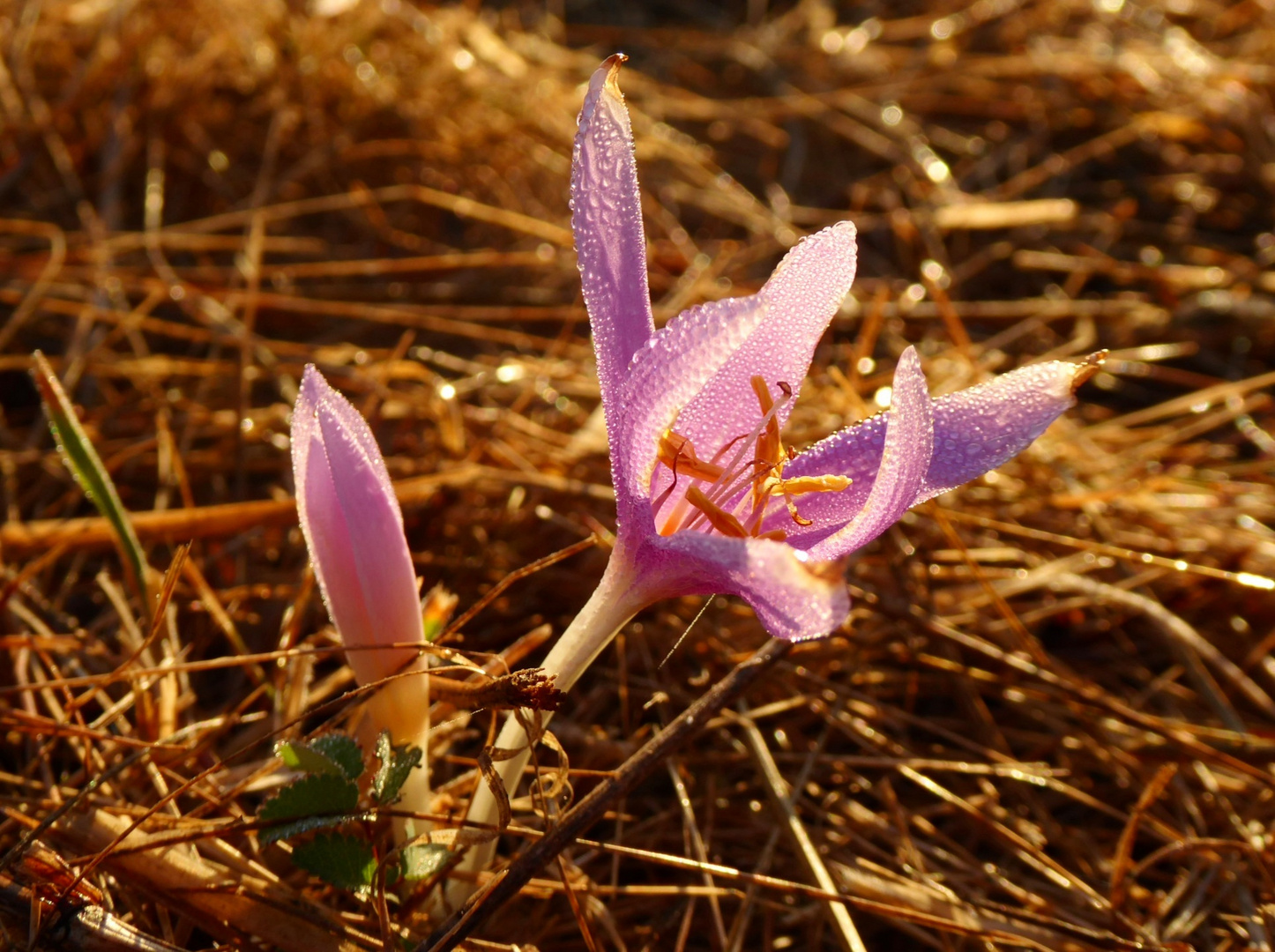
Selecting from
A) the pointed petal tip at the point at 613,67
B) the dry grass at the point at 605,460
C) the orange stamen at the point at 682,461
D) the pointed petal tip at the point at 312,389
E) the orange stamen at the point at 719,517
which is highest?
the pointed petal tip at the point at 613,67

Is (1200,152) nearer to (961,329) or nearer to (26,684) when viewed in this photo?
(961,329)

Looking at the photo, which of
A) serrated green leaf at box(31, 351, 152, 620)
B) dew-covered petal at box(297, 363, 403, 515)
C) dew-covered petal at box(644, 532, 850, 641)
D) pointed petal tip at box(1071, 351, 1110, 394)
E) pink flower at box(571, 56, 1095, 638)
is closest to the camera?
dew-covered petal at box(644, 532, 850, 641)

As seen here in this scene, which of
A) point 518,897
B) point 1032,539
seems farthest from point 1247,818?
point 518,897

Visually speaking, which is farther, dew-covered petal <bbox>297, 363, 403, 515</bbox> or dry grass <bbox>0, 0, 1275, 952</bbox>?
dry grass <bbox>0, 0, 1275, 952</bbox>

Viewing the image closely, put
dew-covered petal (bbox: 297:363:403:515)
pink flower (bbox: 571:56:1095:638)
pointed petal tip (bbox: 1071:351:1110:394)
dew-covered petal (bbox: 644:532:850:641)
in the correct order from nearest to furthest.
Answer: dew-covered petal (bbox: 644:532:850:641) → pink flower (bbox: 571:56:1095:638) → pointed petal tip (bbox: 1071:351:1110:394) → dew-covered petal (bbox: 297:363:403:515)

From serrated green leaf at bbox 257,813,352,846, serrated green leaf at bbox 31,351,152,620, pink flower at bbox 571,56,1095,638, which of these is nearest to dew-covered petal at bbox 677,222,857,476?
pink flower at bbox 571,56,1095,638

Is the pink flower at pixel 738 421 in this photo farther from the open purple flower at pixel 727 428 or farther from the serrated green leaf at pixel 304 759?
the serrated green leaf at pixel 304 759

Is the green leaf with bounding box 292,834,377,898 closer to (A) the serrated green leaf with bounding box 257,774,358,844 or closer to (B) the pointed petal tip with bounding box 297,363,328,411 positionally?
(A) the serrated green leaf with bounding box 257,774,358,844

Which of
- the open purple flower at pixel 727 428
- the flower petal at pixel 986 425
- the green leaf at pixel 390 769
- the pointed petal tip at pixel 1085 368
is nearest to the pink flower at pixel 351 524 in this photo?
the green leaf at pixel 390 769
